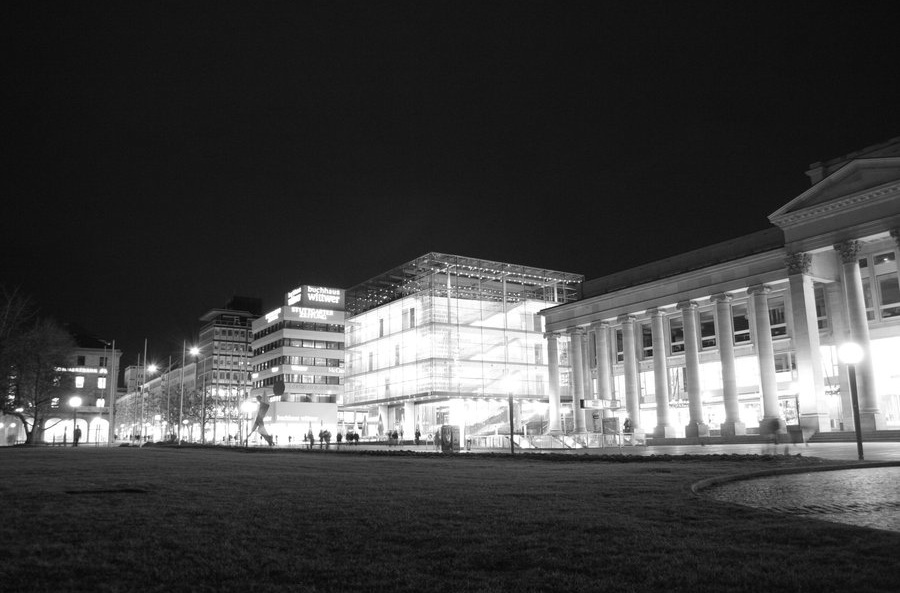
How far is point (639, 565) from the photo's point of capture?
24.5 ft

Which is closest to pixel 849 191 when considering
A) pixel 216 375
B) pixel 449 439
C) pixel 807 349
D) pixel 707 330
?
pixel 807 349

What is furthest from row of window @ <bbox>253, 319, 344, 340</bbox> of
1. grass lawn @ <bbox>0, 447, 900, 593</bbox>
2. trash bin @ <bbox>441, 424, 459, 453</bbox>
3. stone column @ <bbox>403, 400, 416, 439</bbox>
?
grass lawn @ <bbox>0, 447, 900, 593</bbox>

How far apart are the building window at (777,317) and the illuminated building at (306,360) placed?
227ft

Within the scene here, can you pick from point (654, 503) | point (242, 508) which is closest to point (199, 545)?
point (242, 508)

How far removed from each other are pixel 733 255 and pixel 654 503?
5735 centimetres

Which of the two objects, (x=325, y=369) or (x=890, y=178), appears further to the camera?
(x=325, y=369)

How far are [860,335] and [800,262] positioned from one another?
7169 millimetres

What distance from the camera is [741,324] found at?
6981 centimetres

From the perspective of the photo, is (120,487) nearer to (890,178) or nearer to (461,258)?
(890,178)

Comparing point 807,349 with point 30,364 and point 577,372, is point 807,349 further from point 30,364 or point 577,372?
point 30,364

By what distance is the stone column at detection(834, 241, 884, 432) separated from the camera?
44.4m

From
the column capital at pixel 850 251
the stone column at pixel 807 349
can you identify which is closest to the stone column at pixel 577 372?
the stone column at pixel 807 349

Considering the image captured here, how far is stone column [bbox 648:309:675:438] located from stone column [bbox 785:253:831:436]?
15.0 meters

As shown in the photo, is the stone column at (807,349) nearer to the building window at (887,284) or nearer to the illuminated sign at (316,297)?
the building window at (887,284)
